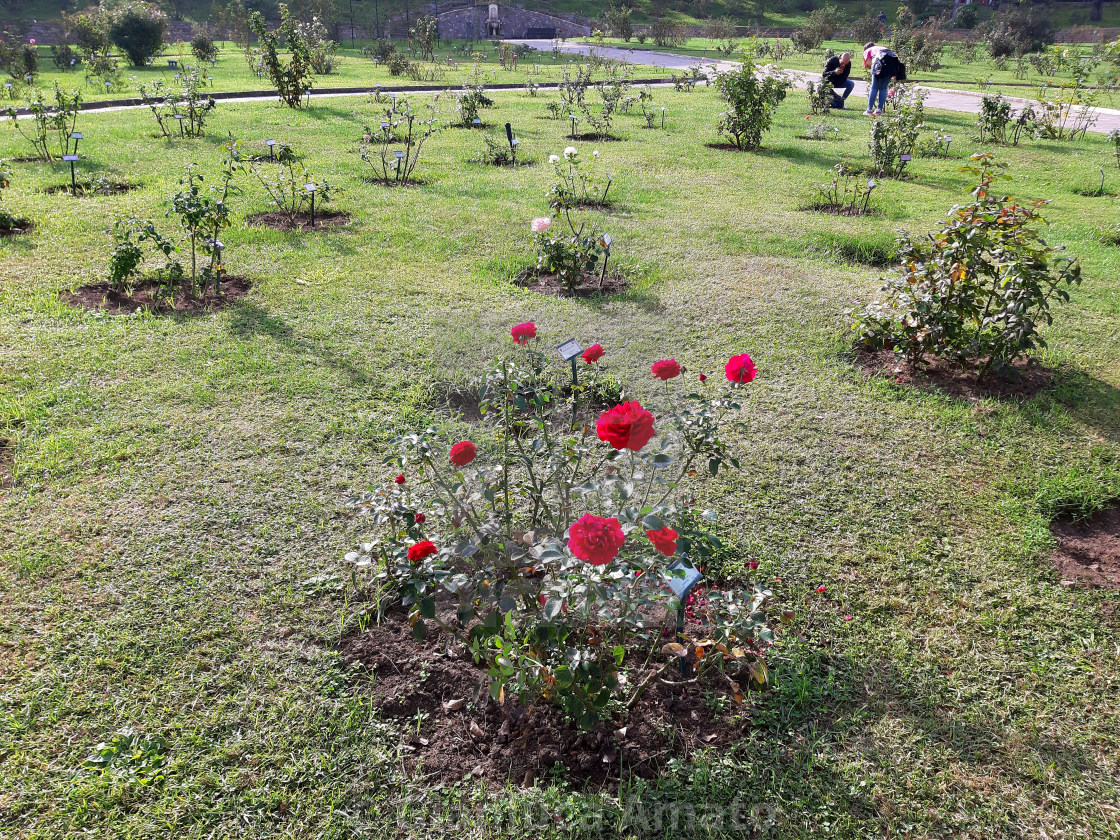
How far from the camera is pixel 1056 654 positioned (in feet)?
7.98

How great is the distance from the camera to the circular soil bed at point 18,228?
6.14 metres

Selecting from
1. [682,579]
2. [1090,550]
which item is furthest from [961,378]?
[682,579]

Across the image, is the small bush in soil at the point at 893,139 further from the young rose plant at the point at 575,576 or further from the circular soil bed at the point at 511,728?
the circular soil bed at the point at 511,728

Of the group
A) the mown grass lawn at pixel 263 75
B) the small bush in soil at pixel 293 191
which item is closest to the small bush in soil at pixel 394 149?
the small bush in soil at pixel 293 191

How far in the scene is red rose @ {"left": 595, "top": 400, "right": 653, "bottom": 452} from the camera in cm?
170

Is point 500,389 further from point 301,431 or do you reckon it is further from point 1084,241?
point 1084,241

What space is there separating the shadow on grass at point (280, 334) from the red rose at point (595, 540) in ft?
9.10

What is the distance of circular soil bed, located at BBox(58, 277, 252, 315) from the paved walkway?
350 inches

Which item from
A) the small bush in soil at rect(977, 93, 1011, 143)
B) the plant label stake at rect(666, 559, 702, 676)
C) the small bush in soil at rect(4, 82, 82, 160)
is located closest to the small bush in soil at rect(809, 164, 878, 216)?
the small bush in soil at rect(977, 93, 1011, 143)

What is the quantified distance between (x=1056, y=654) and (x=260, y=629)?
2.94m

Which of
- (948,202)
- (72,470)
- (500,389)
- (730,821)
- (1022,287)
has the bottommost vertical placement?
(730,821)

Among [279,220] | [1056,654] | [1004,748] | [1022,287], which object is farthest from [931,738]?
[279,220]

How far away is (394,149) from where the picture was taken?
9.50 meters

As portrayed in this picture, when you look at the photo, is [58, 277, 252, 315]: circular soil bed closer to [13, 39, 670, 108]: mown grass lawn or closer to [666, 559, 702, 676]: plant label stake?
[666, 559, 702, 676]: plant label stake
